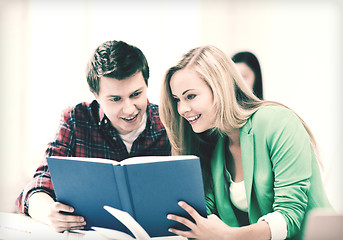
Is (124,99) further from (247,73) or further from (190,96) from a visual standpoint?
(247,73)

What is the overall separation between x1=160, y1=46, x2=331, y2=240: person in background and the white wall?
0.43 metres

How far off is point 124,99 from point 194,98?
30 cm

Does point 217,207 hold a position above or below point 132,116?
below

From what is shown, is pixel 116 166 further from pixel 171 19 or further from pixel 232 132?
pixel 171 19

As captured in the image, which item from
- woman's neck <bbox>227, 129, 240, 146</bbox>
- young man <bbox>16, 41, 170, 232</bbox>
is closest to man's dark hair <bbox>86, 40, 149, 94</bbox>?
young man <bbox>16, 41, 170, 232</bbox>

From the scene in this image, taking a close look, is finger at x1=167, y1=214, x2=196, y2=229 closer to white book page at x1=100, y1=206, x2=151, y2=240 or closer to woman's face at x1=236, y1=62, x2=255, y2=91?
white book page at x1=100, y1=206, x2=151, y2=240

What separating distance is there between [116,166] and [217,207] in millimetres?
468

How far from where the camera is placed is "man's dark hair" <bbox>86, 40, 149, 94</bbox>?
1396mm

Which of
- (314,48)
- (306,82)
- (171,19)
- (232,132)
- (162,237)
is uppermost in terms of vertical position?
(171,19)

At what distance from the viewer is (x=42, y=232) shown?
3.83ft

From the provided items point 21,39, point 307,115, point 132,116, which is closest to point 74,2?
point 21,39

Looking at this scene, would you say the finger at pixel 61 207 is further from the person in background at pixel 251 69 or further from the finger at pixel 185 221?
the person in background at pixel 251 69

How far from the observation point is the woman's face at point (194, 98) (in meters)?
1.28

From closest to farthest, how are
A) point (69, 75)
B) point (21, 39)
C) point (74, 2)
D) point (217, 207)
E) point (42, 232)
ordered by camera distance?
point (42, 232), point (217, 207), point (74, 2), point (21, 39), point (69, 75)
